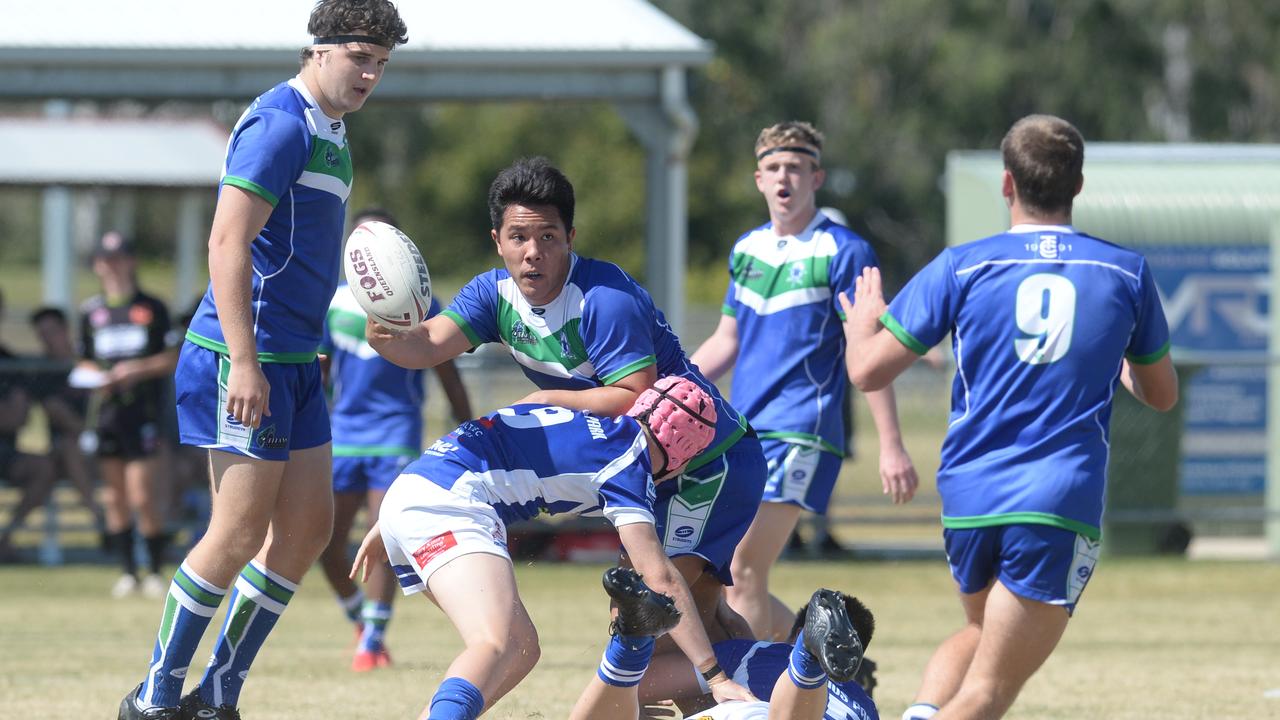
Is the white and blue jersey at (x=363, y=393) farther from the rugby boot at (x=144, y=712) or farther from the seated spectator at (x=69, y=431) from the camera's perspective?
the seated spectator at (x=69, y=431)

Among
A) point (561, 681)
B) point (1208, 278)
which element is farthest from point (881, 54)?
point (561, 681)

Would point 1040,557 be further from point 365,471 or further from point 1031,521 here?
point 365,471

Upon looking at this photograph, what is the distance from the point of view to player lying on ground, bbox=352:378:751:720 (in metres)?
4.50

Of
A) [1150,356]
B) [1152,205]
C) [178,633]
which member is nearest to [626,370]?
[1150,356]

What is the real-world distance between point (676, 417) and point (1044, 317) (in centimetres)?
108

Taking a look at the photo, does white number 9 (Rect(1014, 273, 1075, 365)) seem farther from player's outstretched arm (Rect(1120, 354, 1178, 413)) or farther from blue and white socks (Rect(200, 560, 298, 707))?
blue and white socks (Rect(200, 560, 298, 707))

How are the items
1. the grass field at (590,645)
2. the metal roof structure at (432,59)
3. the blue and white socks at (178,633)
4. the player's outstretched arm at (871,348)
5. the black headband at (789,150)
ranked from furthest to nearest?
the metal roof structure at (432,59)
the black headband at (789,150)
the grass field at (590,645)
the blue and white socks at (178,633)
the player's outstretched arm at (871,348)

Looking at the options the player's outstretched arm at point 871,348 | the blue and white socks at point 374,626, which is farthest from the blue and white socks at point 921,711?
the blue and white socks at point 374,626

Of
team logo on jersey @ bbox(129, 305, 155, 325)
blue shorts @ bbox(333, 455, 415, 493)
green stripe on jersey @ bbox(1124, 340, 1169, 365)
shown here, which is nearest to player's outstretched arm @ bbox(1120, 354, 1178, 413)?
green stripe on jersey @ bbox(1124, 340, 1169, 365)

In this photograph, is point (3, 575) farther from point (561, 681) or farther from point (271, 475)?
point (271, 475)

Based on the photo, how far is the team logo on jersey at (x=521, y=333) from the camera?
17.2 feet

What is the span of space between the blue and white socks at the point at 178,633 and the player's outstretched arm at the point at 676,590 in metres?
1.40

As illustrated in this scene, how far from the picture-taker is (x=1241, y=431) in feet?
46.4

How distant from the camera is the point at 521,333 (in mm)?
5254
